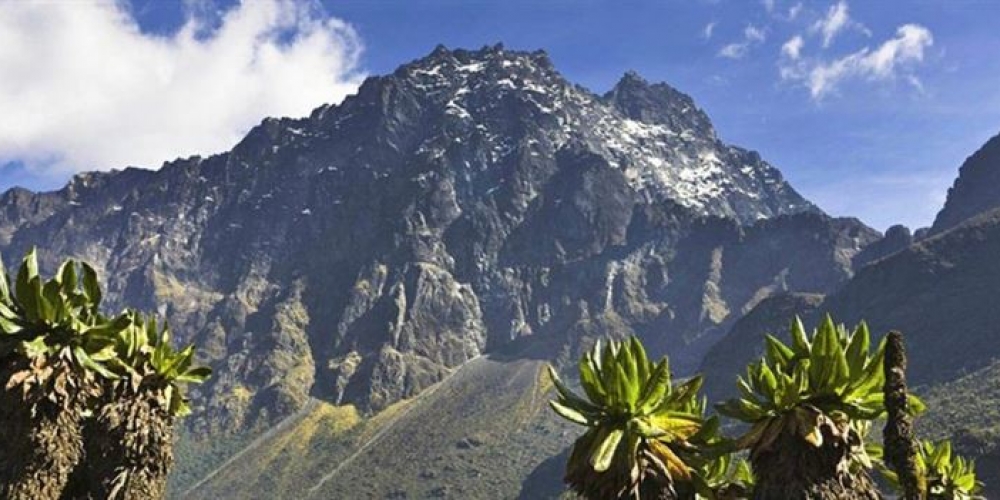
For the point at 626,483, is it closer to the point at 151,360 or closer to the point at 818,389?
the point at 818,389

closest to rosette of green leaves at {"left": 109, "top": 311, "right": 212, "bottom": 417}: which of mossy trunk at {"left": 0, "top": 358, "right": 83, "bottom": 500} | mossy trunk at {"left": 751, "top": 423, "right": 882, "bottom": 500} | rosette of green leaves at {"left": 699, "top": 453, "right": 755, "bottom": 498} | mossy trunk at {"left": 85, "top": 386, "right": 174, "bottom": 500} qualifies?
mossy trunk at {"left": 85, "top": 386, "right": 174, "bottom": 500}

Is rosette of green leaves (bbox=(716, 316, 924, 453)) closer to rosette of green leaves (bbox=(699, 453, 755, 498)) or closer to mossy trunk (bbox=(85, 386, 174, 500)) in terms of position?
rosette of green leaves (bbox=(699, 453, 755, 498))

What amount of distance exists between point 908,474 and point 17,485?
13.0 m

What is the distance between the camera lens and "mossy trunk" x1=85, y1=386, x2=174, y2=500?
1581cm

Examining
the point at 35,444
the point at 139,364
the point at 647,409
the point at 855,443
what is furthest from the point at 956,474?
the point at 35,444

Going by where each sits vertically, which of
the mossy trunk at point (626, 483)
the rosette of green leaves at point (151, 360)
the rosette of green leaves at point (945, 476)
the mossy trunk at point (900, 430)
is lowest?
the rosette of green leaves at point (945, 476)

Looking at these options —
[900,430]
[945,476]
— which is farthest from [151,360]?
[945,476]

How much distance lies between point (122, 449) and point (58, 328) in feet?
8.13

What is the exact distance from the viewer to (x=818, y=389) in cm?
1355

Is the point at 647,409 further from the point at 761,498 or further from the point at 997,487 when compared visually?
the point at 997,487

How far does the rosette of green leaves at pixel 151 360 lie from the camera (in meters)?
16.3

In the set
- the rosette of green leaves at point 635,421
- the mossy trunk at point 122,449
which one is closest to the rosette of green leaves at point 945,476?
the rosette of green leaves at point 635,421

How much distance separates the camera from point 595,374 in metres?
14.9

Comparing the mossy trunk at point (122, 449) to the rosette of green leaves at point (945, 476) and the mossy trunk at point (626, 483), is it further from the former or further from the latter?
the rosette of green leaves at point (945, 476)
